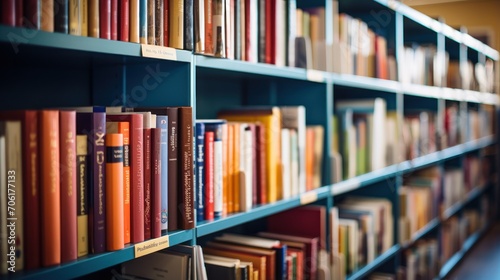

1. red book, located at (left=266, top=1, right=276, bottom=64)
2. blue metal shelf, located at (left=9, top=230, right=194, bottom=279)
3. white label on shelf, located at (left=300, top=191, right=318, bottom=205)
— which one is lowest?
blue metal shelf, located at (left=9, top=230, right=194, bottom=279)

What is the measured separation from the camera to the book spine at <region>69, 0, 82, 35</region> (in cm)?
100

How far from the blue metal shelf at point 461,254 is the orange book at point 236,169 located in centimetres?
248

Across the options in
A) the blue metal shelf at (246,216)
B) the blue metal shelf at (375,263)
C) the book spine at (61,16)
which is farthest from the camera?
the blue metal shelf at (375,263)

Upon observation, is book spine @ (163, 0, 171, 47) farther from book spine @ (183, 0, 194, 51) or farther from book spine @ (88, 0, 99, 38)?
book spine @ (88, 0, 99, 38)

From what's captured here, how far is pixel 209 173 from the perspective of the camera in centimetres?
137

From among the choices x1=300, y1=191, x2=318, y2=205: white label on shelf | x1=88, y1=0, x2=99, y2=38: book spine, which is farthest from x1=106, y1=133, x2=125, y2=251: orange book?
x1=300, y1=191, x2=318, y2=205: white label on shelf

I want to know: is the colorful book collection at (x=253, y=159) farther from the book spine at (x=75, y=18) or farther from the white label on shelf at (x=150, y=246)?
the book spine at (x=75, y=18)

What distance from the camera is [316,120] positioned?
203cm

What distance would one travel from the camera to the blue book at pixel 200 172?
1.34 meters

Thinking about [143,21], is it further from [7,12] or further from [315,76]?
[315,76]

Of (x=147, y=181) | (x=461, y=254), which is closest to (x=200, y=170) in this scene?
(x=147, y=181)

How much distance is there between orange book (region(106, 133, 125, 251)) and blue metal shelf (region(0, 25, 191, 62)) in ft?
0.60

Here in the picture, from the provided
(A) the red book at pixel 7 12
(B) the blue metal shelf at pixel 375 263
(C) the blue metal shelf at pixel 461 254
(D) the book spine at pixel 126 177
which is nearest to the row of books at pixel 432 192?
(B) the blue metal shelf at pixel 375 263

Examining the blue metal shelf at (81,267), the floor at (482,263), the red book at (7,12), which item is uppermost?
the red book at (7,12)
